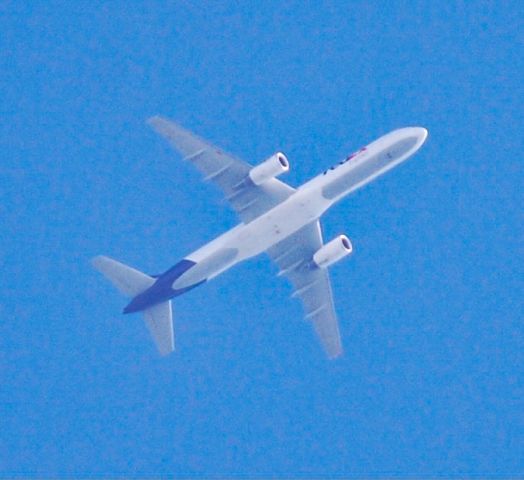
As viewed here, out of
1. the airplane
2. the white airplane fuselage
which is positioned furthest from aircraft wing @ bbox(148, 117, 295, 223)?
the white airplane fuselage

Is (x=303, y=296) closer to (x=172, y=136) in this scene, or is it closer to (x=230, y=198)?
(x=230, y=198)

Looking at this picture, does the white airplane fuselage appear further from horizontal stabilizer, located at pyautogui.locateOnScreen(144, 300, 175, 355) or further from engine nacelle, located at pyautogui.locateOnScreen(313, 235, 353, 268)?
engine nacelle, located at pyautogui.locateOnScreen(313, 235, 353, 268)

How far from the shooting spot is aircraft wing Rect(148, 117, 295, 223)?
2618 inches

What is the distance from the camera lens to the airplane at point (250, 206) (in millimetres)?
66750

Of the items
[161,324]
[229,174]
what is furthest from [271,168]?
[161,324]

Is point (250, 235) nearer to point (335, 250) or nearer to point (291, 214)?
point (291, 214)

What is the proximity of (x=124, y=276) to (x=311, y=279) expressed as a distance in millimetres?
11107

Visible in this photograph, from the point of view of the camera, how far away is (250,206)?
2660 inches

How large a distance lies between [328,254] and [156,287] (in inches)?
392

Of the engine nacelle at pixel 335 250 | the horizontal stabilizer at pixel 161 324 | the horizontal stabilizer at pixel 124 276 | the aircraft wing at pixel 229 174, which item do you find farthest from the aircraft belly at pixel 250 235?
the horizontal stabilizer at pixel 161 324

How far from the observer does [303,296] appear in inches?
2788

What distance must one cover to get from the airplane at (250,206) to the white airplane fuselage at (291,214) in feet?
0.18

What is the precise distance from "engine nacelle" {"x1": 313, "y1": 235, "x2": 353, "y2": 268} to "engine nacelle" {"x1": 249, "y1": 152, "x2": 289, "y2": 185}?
5311mm

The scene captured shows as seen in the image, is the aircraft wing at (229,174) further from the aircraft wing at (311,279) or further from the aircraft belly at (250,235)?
the aircraft wing at (311,279)
